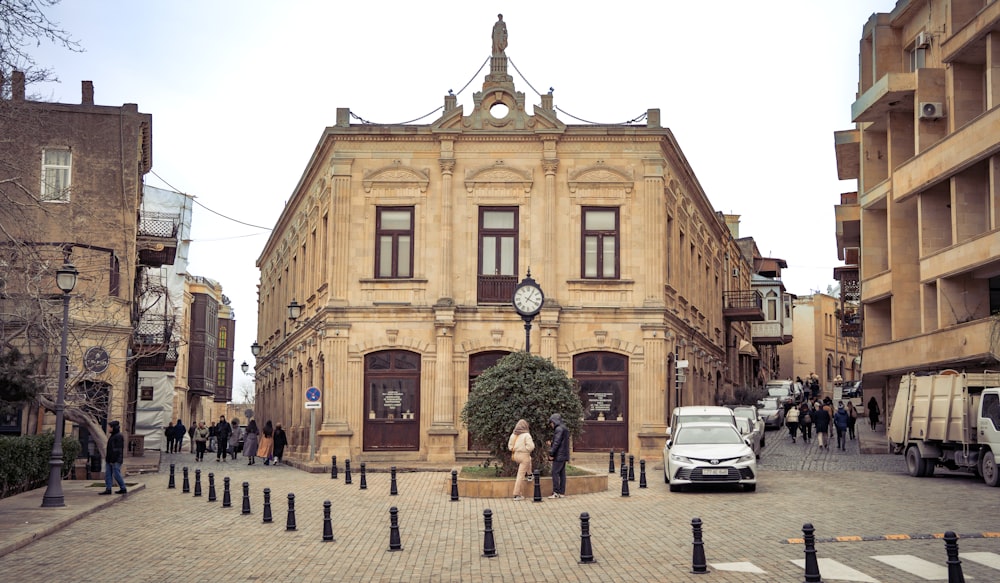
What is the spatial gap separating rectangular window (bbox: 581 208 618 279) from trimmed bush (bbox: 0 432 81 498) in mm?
16474

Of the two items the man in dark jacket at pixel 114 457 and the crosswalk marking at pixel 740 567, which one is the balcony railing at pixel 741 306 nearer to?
the man in dark jacket at pixel 114 457

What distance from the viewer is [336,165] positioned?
34844 mm

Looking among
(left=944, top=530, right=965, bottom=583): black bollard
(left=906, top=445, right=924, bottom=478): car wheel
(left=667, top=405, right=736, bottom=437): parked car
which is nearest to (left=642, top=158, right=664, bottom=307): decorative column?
(left=667, top=405, right=736, bottom=437): parked car

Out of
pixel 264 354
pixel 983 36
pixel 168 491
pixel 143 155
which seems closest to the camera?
pixel 168 491

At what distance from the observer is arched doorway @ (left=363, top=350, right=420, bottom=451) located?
112 feet

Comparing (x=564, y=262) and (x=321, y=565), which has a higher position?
(x=564, y=262)

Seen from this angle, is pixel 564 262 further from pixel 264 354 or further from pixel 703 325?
pixel 264 354

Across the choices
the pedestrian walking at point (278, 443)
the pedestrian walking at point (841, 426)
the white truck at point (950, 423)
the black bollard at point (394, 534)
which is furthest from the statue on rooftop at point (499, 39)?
the black bollard at point (394, 534)

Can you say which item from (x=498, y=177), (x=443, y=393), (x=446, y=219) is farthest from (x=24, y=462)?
(x=498, y=177)

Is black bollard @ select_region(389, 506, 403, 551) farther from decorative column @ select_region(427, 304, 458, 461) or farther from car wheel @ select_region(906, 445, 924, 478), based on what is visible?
decorative column @ select_region(427, 304, 458, 461)

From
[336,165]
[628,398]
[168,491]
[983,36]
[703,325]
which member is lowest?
[168,491]

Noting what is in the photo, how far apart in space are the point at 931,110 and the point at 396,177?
16291mm

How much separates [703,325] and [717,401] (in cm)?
655

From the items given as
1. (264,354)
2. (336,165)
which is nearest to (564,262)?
(336,165)
